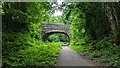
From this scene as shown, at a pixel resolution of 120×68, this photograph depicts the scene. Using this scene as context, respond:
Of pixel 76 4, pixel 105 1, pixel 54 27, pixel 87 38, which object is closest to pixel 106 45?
pixel 105 1

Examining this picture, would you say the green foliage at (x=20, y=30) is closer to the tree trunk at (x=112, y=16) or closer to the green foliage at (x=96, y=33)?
the green foliage at (x=96, y=33)

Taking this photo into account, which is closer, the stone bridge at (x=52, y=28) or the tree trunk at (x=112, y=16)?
the tree trunk at (x=112, y=16)

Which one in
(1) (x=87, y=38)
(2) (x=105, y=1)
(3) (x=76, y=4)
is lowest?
(1) (x=87, y=38)

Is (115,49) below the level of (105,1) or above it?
below

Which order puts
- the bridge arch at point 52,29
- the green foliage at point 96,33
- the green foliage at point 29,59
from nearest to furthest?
the green foliage at point 29,59 → the green foliage at point 96,33 → the bridge arch at point 52,29

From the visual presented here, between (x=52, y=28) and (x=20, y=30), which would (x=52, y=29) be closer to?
(x=52, y=28)

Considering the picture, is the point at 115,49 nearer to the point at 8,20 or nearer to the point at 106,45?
the point at 106,45

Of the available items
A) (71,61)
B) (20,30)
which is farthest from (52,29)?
(71,61)

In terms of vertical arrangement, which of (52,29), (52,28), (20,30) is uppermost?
(52,28)

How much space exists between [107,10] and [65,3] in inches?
222

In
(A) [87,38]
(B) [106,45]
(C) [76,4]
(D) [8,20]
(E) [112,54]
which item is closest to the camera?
(E) [112,54]

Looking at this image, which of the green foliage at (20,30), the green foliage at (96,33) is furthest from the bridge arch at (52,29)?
the green foliage at (20,30)

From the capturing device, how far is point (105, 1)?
52.6 feet

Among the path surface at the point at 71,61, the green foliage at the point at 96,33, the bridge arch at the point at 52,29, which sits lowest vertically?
the path surface at the point at 71,61
